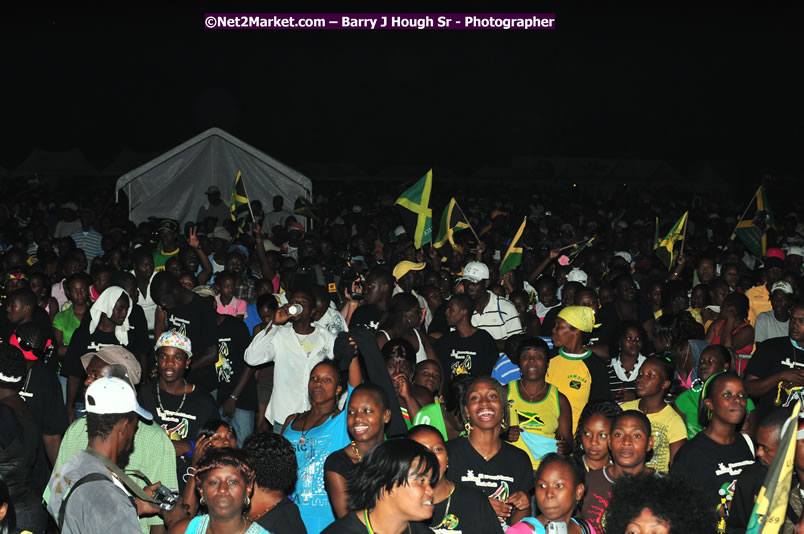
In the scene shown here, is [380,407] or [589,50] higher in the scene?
[589,50]

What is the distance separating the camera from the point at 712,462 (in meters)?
4.95

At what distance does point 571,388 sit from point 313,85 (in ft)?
123

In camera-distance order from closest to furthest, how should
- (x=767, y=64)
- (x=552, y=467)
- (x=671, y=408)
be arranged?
(x=552, y=467), (x=671, y=408), (x=767, y=64)

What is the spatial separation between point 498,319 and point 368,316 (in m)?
1.17

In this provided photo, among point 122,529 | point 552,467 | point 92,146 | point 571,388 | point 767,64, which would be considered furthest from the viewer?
point 92,146

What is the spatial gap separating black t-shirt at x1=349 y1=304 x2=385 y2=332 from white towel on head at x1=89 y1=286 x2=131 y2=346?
1.81 m

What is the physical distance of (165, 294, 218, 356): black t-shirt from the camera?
293 inches

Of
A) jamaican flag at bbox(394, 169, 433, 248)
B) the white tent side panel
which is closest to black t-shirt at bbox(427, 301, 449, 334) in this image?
jamaican flag at bbox(394, 169, 433, 248)

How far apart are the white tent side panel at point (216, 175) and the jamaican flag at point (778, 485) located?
13607 mm

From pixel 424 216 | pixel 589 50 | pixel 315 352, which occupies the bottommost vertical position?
pixel 315 352

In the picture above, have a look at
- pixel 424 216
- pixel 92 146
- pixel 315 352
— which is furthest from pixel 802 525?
pixel 92 146

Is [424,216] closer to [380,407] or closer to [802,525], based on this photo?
[380,407]

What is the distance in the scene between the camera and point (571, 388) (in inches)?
251

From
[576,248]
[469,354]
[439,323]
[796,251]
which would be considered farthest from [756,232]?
[469,354]
